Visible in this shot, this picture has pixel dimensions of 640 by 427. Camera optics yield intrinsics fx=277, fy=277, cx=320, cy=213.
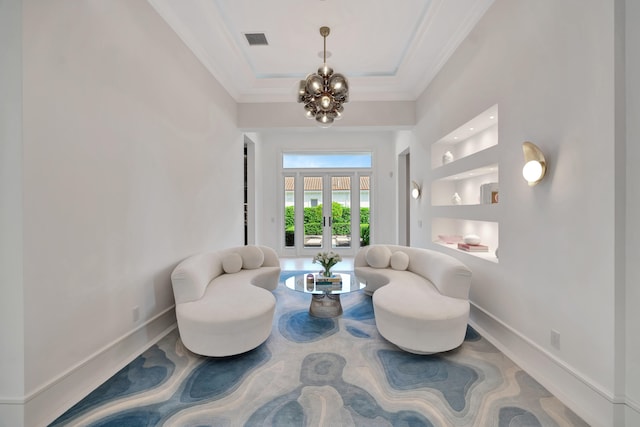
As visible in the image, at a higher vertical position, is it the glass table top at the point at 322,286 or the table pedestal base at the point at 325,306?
the glass table top at the point at 322,286

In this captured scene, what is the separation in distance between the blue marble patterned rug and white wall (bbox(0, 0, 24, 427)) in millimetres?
363

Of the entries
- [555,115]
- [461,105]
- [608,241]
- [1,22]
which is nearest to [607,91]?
[555,115]

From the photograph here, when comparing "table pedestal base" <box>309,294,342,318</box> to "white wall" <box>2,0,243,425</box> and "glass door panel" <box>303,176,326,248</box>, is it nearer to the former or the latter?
"white wall" <box>2,0,243,425</box>

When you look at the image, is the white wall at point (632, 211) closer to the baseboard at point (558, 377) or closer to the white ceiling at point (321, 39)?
the baseboard at point (558, 377)

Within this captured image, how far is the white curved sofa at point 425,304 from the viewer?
226cm

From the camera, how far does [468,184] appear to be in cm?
383

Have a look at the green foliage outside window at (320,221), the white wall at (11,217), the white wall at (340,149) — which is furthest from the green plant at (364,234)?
the white wall at (11,217)

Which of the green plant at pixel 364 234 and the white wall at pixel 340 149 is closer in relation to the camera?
the white wall at pixel 340 149

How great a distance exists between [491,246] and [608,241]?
1834 millimetres

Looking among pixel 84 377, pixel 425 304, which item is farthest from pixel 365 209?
pixel 84 377

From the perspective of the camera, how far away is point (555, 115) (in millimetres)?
1935

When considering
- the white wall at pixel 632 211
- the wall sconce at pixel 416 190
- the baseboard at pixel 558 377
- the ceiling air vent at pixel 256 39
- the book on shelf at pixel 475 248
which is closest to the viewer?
the white wall at pixel 632 211

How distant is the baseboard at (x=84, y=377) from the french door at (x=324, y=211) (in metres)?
4.79

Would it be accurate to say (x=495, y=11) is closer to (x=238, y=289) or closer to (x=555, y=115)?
(x=555, y=115)
